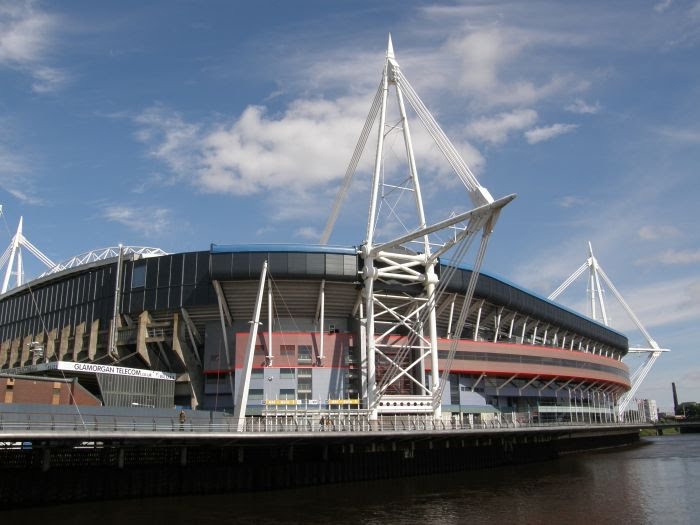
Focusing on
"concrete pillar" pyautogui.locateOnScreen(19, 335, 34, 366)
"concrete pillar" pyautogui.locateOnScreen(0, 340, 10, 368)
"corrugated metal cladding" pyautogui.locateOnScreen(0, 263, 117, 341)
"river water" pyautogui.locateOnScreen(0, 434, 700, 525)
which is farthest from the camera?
"concrete pillar" pyautogui.locateOnScreen(0, 340, 10, 368)

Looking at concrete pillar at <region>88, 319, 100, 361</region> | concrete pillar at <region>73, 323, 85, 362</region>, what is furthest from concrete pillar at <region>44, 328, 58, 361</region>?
concrete pillar at <region>88, 319, 100, 361</region>

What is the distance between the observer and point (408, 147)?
228 feet

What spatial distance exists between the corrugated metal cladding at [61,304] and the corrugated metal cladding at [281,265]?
55.0 ft

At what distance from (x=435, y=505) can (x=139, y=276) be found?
4686cm

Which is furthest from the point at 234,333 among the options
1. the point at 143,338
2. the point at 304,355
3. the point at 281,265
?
the point at 281,265

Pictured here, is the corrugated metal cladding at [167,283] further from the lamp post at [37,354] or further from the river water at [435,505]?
the river water at [435,505]

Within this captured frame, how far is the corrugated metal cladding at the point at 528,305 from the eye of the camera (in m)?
77.5

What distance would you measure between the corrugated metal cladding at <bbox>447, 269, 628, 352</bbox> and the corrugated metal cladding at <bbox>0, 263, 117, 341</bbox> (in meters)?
41.4

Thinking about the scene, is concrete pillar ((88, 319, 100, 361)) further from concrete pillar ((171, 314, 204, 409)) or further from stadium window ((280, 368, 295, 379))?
stadium window ((280, 368, 295, 379))

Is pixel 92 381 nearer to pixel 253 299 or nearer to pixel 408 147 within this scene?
pixel 253 299

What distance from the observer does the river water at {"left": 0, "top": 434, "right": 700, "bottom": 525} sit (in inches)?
1391

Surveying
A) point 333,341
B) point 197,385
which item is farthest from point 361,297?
point 197,385

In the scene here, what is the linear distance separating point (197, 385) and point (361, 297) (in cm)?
2165

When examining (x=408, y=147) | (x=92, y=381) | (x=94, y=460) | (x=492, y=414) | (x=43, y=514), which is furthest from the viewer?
(x=492, y=414)
